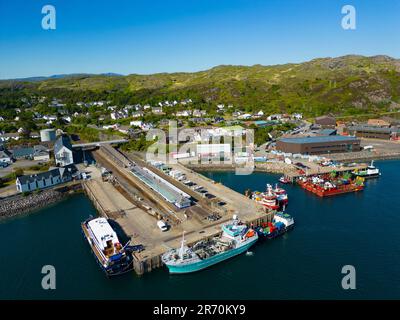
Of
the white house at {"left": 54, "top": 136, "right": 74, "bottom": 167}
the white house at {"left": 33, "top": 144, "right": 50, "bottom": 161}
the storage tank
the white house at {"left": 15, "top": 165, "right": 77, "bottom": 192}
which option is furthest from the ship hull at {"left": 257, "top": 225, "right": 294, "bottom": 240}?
the storage tank

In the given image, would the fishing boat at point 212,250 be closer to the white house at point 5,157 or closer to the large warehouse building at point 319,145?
the large warehouse building at point 319,145

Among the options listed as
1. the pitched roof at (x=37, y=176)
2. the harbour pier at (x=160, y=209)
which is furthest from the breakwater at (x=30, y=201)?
the harbour pier at (x=160, y=209)

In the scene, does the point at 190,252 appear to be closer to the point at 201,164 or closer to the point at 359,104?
the point at 201,164

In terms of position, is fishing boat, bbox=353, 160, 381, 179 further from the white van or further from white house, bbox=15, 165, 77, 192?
white house, bbox=15, 165, 77, 192

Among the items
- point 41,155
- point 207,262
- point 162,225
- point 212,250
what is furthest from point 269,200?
point 41,155

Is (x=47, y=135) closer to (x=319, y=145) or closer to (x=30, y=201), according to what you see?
(x=30, y=201)
